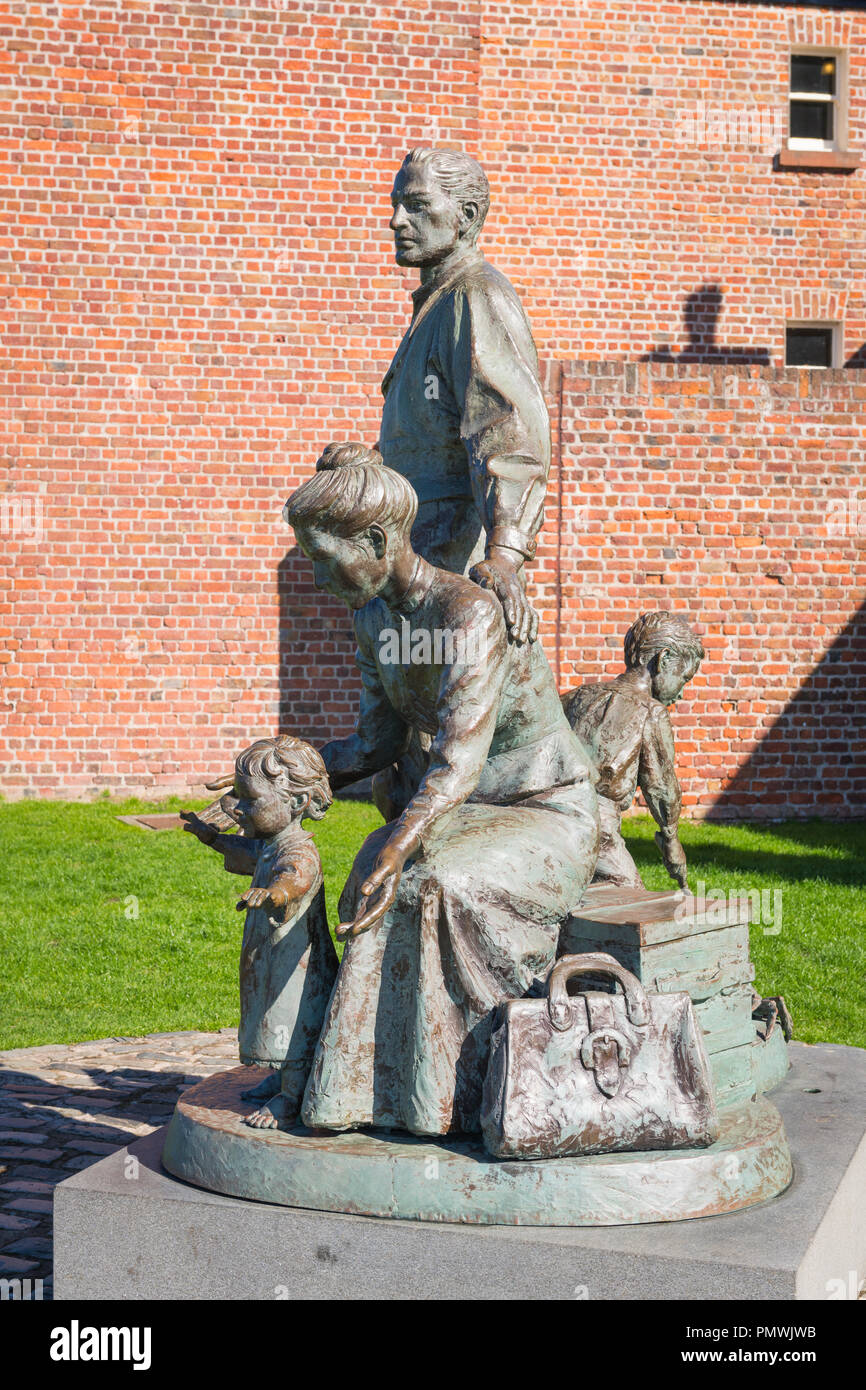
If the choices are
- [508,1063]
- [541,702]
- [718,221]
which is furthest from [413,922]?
[718,221]

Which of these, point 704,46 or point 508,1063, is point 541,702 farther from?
point 704,46

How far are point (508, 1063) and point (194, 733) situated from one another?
Answer: 986 cm

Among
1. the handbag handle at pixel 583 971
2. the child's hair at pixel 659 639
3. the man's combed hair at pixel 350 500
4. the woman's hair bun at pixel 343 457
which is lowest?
the handbag handle at pixel 583 971

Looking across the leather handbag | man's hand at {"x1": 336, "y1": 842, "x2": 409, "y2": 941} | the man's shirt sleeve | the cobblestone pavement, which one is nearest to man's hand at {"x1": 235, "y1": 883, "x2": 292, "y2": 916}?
man's hand at {"x1": 336, "y1": 842, "x2": 409, "y2": 941}

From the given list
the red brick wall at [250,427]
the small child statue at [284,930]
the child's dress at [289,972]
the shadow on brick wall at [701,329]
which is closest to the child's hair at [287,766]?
the small child statue at [284,930]

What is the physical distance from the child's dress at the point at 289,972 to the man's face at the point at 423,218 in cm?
162

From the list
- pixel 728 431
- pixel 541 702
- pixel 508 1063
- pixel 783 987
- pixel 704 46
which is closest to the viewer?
pixel 508 1063

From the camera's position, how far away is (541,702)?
3.87 meters

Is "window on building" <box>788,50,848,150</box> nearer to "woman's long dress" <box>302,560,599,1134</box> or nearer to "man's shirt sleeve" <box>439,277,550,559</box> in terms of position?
"man's shirt sleeve" <box>439,277,550,559</box>

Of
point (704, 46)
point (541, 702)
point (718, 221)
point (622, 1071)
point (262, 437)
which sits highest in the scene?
point (704, 46)

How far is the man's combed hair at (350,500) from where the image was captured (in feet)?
11.3

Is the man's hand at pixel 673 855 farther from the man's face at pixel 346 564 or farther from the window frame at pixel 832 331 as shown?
the window frame at pixel 832 331

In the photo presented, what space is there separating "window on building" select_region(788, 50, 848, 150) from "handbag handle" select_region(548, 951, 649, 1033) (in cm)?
1436

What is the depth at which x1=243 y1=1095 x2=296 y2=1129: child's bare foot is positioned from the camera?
353 cm
